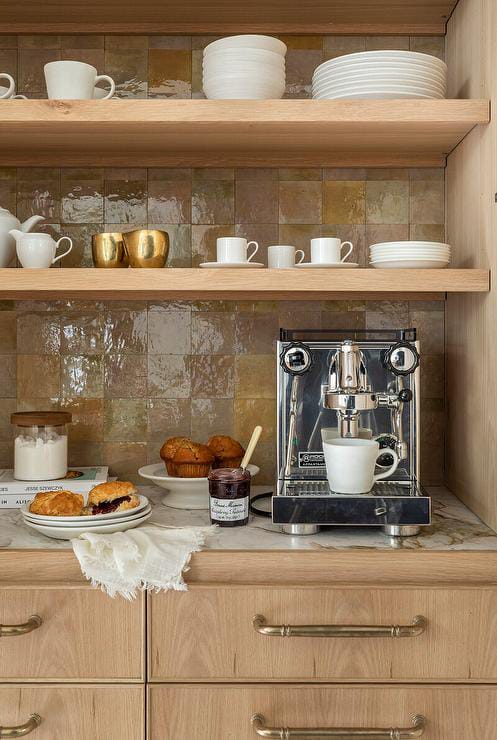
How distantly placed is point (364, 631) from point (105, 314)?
1.08 meters

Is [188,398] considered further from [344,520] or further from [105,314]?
[344,520]

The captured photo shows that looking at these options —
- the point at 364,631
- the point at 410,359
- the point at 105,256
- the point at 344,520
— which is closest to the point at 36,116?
the point at 105,256

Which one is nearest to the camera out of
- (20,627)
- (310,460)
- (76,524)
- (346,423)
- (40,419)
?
(20,627)

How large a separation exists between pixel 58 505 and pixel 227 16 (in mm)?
1282

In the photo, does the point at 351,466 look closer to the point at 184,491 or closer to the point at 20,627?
the point at 184,491

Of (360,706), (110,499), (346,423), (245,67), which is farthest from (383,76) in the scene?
(360,706)

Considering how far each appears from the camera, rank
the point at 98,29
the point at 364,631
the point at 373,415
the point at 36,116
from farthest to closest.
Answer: the point at 98,29 < the point at 373,415 < the point at 36,116 < the point at 364,631

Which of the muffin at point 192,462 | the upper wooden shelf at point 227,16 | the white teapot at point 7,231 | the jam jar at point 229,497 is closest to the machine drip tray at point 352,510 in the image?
the jam jar at point 229,497

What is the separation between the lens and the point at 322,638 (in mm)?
1354

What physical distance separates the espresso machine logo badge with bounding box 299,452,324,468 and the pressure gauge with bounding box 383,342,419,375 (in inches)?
10.4

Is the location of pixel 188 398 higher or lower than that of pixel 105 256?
lower

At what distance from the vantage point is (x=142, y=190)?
6.51 ft

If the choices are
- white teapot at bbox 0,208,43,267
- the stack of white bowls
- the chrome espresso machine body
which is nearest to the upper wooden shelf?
the stack of white bowls

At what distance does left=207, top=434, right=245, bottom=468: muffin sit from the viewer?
182 centimetres
